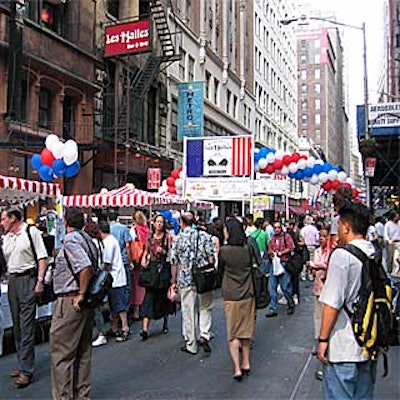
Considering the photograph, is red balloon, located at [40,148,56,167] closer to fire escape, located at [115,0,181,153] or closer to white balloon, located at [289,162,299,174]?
fire escape, located at [115,0,181,153]

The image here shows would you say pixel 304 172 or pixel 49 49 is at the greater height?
pixel 49 49

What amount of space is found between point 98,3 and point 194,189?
10.4 meters

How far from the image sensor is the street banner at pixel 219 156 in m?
15.5

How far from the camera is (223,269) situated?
6.76 metres

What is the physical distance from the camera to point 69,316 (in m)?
5.27

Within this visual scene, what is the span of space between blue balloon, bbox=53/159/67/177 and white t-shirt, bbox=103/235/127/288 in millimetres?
4572

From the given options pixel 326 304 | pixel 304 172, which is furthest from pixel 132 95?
pixel 326 304

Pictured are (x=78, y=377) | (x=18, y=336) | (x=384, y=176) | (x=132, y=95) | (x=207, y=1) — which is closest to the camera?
(x=78, y=377)

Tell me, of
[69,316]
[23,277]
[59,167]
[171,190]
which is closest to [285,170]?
[171,190]

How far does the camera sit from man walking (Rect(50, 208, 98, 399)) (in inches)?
205

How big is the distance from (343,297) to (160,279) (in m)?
5.35

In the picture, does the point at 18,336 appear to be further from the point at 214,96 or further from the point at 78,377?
the point at 214,96

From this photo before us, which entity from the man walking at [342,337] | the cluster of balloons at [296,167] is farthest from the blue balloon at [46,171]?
the man walking at [342,337]

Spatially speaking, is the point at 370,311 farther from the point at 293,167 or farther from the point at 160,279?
the point at 293,167
